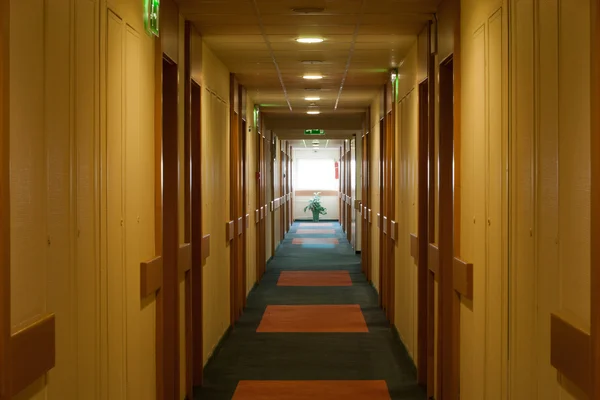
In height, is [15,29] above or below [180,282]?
above

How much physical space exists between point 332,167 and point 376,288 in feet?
67.4

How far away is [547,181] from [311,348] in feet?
15.8

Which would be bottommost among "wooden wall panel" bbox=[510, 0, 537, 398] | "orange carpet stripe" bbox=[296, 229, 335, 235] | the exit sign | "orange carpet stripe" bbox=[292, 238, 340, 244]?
"orange carpet stripe" bbox=[292, 238, 340, 244]

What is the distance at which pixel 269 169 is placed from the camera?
51.8ft

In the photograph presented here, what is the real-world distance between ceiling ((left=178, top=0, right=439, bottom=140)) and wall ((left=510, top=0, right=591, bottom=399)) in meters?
2.32

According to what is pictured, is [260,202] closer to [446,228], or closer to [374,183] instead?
[374,183]

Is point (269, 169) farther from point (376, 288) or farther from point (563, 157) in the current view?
point (563, 157)

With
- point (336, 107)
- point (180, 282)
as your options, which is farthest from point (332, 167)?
point (180, 282)

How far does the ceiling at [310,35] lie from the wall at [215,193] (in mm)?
312

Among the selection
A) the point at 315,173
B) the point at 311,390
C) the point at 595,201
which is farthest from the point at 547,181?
the point at 315,173

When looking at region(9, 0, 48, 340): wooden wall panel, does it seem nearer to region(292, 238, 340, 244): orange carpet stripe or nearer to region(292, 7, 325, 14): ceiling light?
region(292, 7, 325, 14): ceiling light

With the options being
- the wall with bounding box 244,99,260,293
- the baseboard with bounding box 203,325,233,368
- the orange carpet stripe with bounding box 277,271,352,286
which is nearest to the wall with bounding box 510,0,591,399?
the baseboard with bounding box 203,325,233,368

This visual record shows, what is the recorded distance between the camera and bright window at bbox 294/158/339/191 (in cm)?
3092

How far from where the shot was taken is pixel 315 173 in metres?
31.0
